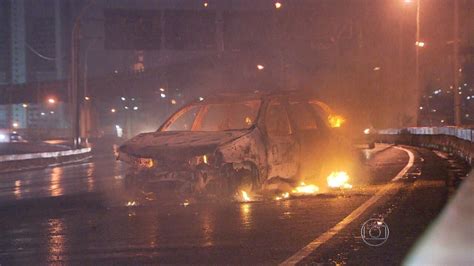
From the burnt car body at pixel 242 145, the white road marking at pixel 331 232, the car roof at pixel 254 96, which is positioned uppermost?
the car roof at pixel 254 96

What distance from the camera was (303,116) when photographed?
14.6 meters

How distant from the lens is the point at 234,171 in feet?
40.7

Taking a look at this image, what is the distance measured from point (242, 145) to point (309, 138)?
2.11 meters

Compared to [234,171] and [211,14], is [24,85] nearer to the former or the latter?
[211,14]

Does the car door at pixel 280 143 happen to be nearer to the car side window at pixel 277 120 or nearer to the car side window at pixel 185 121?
the car side window at pixel 277 120

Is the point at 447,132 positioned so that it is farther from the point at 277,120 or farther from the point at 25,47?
the point at 25,47

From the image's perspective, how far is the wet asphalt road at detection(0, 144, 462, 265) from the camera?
770cm

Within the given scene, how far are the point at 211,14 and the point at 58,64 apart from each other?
110 meters

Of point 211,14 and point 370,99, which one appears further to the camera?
point 370,99

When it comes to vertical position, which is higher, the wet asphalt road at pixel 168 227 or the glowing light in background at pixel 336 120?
the glowing light in background at pixel 336 120

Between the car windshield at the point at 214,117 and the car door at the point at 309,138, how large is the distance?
0.88 meters

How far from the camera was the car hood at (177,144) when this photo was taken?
12164mm

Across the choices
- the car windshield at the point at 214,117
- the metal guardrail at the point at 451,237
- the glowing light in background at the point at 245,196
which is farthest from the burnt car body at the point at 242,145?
the metal guardrail at the point at 451,237

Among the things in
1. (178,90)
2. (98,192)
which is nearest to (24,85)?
(178,90)
